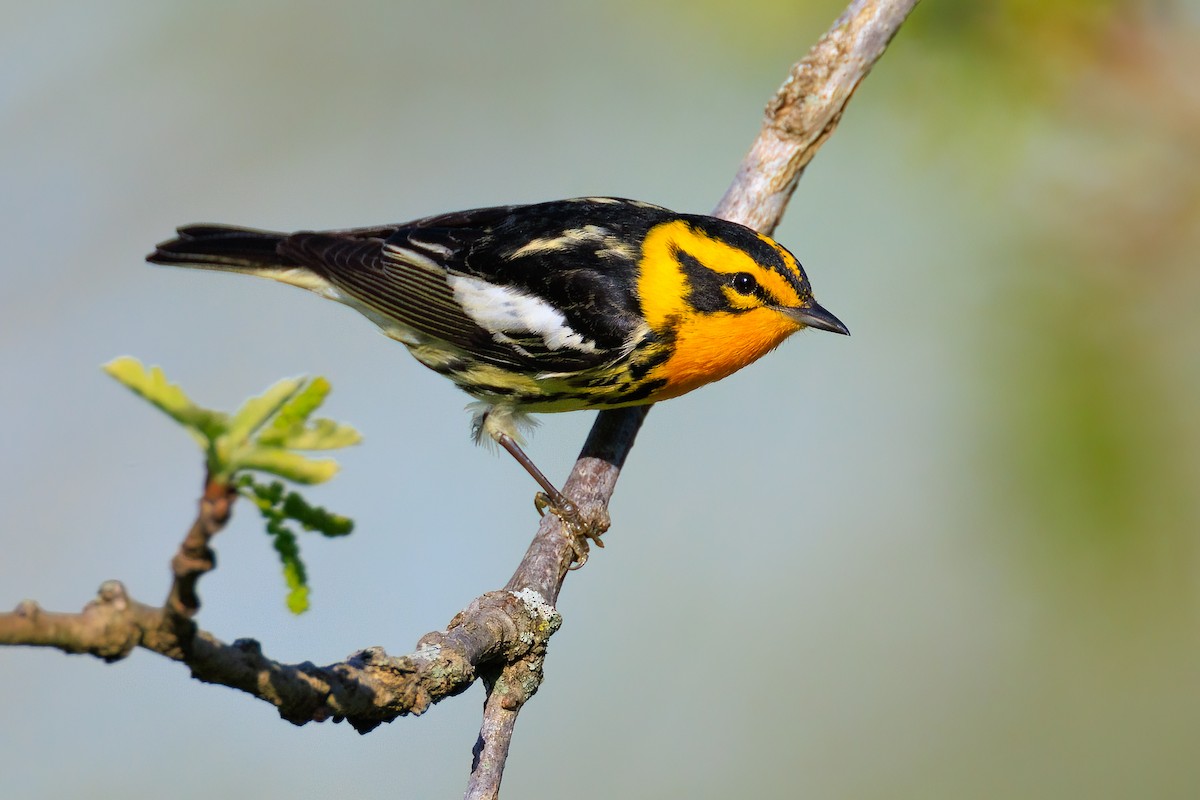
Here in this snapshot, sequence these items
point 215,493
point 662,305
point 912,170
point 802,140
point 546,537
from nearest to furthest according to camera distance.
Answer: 1. point 215,493
2. point 546,537
3. point 662,305
4. point 802,140
5. point 912,170

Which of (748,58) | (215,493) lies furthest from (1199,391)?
(215,493)

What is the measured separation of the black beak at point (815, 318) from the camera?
349 centimetres

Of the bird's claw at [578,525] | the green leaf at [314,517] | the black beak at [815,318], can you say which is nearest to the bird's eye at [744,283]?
the black beak at [815,318]

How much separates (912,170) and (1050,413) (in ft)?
4.37

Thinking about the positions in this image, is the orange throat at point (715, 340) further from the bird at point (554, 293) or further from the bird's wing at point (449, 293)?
the bird's wing at point (449, 293)

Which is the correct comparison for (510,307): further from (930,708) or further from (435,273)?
(930,708)

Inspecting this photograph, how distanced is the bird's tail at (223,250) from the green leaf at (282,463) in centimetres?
309

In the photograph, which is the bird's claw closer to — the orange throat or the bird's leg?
the bird's leg

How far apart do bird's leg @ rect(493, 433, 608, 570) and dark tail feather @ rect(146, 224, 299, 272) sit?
125 centimetres

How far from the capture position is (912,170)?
4785 millimetres

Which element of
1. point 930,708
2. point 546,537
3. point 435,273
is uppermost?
point 435,273

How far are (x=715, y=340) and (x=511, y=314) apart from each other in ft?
2.36

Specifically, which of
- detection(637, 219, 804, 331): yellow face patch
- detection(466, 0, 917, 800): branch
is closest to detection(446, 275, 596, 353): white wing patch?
detection(637, 219, 804, 331): yellow face patch

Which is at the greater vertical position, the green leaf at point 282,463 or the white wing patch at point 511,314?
the white wing patch at point 511,314
